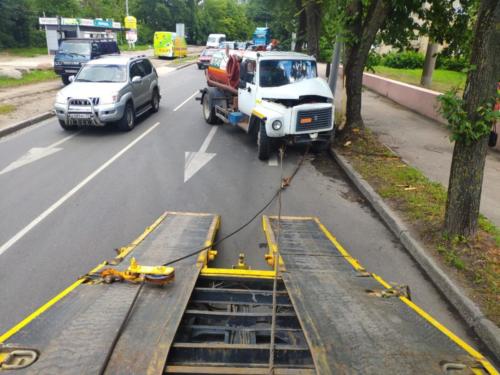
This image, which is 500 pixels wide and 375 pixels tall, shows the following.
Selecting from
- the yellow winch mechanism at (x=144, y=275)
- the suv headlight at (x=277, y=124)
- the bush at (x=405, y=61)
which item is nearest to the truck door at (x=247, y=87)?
the suv headlight at (x=277, y=124)

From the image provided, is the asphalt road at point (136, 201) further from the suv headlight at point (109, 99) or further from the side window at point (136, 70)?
the side window at point (136, 70)

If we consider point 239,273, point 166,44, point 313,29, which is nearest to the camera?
point 239,273

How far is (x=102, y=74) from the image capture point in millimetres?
13188

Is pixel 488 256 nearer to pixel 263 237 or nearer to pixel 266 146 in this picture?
pixel 263 237

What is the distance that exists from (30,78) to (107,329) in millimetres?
24150

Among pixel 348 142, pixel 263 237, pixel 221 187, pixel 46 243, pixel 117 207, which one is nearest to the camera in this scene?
pixel 46 243

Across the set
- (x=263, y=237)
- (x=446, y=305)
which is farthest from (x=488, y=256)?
(x=263, y=237)

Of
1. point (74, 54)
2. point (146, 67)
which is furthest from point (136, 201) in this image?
point (74, 54)

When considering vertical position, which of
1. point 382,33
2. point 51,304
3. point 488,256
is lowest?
point 488,256

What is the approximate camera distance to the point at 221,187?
845cm

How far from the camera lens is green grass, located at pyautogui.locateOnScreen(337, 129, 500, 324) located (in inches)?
196

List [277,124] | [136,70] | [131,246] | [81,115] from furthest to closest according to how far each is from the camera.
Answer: [136,70]
[81,115]
[277,124]
[131,246]

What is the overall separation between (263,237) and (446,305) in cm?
268

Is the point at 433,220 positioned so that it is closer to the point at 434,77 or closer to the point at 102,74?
the point at 102,74
